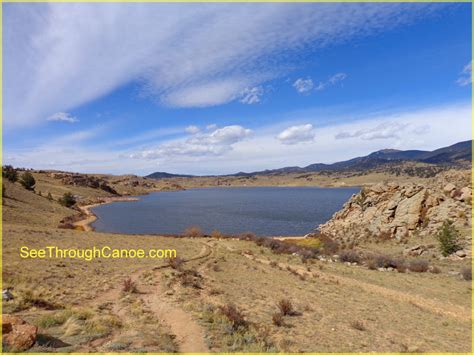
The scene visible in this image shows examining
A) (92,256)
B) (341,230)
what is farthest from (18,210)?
(341,230)

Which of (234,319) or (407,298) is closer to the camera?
(234,319)

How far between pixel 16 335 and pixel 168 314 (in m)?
5.26

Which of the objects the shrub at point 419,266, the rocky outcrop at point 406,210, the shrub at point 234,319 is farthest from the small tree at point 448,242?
the shrub at point 234,319

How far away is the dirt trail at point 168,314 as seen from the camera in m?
9.41

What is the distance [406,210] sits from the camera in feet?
121

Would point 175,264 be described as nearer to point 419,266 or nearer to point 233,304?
point 233,304

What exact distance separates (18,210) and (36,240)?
2486 centimetres

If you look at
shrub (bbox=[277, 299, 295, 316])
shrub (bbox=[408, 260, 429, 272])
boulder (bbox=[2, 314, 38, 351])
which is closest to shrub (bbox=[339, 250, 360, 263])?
shrub (bbox=[408, 260, 429, 272])

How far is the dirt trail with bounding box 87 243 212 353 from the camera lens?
9406mm

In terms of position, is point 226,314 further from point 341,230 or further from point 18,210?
point 18,210

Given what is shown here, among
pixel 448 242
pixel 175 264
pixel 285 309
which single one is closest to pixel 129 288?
pixel 175 264

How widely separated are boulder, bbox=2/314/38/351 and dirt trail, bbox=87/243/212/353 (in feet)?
4.72

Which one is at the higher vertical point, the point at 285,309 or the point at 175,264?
the point at 175,264

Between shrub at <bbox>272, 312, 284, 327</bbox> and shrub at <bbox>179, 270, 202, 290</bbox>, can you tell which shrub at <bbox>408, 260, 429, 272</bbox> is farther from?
shrub at <bbox>272, 312, 284, 327</bbox>
